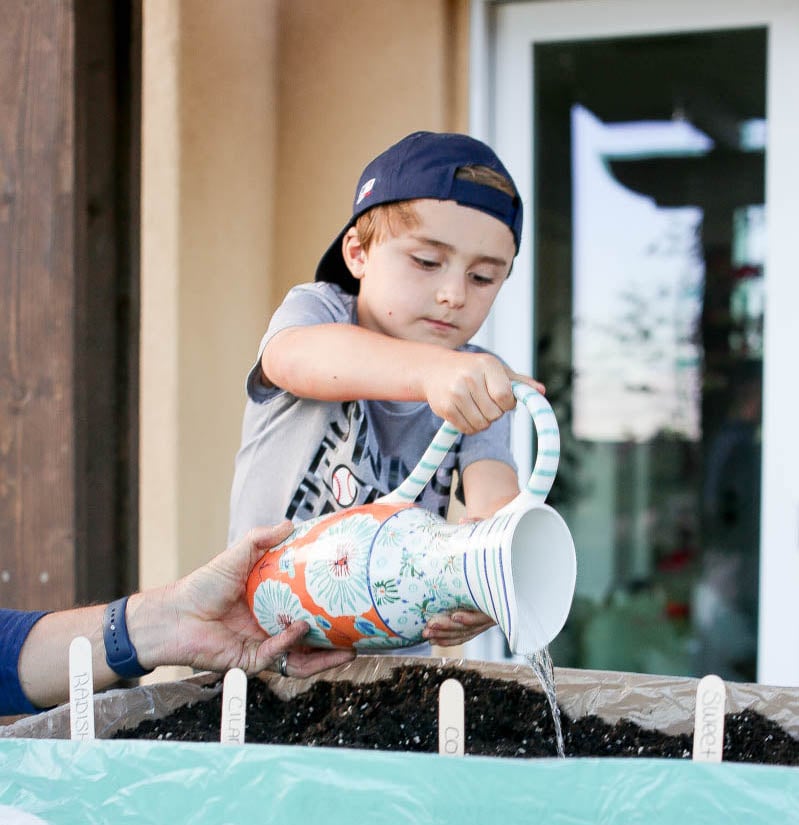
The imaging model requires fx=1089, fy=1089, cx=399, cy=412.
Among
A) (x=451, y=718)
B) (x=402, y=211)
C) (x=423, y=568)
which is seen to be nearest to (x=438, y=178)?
(x=402, y=211)

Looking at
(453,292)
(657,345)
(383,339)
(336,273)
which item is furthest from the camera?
(657,345)

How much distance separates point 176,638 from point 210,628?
36mm

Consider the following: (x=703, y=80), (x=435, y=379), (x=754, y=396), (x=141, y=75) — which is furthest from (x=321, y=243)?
(x=754, y=396)

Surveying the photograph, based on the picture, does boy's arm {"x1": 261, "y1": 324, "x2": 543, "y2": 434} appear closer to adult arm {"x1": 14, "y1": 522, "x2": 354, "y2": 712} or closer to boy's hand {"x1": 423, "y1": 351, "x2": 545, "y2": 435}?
boy's hand {"x1": 423, "y1": 351, "x2": 545, "y2": 435}

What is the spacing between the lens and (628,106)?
12.9ft

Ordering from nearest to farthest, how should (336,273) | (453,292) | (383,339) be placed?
(383,339), (453,292), (336,273)

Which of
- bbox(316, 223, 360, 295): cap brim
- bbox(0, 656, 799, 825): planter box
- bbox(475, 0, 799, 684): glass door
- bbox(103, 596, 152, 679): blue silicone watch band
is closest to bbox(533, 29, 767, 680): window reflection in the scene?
bbox(475, 0, 799, 684): glass door

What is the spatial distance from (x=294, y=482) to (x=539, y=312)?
2465mm

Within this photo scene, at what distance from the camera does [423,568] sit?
93cm

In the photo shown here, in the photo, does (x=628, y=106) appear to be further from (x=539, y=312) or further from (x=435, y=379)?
(x=435, y=379)

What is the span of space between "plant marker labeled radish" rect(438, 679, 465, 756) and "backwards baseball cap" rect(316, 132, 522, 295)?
20.6 inches

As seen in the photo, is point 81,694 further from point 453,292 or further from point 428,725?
point 453,292

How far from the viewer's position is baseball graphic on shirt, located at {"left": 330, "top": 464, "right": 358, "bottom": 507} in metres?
1.24

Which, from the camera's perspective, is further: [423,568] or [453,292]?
[453,292]
